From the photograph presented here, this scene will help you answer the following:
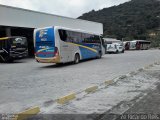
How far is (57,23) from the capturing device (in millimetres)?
43625

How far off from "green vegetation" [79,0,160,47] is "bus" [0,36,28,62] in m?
68.9

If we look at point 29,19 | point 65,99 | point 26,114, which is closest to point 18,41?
point 29,19

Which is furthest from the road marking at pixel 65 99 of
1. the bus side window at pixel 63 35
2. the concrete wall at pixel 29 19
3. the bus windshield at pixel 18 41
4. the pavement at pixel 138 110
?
the concrete wall at pixel 29 19

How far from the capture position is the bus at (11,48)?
94.9 ft

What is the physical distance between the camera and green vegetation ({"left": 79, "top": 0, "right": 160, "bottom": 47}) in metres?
100.0

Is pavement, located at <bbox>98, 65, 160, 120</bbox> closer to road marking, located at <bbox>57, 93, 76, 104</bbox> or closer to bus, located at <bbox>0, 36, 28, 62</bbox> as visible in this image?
road marking, located at <bbox>57, 93, 76, 104</bbox>

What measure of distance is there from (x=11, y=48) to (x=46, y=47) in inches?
292

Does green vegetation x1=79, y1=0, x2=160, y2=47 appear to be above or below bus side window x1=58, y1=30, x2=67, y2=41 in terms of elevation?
above

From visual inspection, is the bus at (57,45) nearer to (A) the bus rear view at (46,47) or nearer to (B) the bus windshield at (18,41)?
(A) the bus rear view at (46,47)

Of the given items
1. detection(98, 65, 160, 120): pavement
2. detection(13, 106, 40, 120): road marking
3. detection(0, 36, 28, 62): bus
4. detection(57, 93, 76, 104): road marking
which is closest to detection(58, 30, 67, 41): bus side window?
detection(0, 36, 28, 62): bus

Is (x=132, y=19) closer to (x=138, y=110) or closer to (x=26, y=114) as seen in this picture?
(x=138, y=110)

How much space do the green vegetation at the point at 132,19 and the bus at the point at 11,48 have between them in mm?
68889

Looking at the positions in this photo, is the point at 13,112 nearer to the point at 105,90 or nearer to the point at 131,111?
the point at 131,111

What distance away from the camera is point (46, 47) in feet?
73.9
